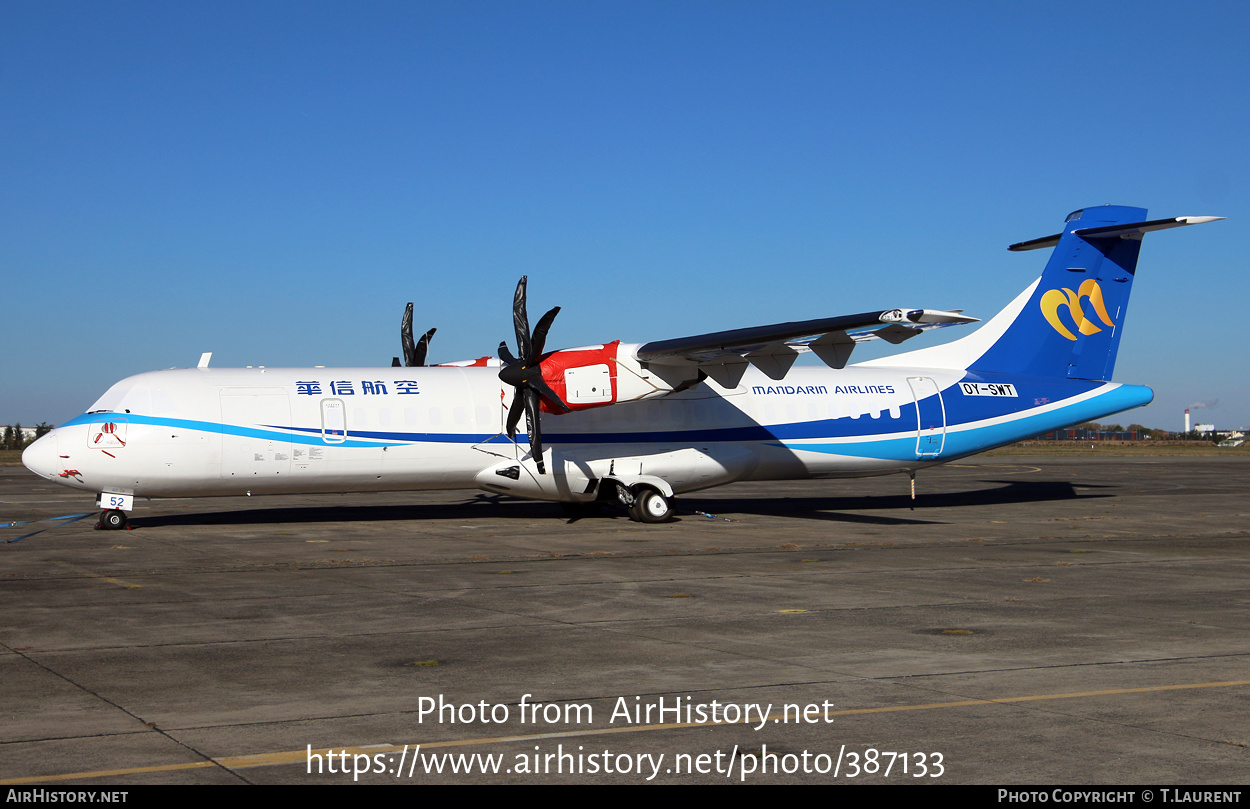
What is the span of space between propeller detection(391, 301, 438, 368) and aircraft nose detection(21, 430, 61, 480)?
917 centimetres

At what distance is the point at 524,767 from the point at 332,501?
26.2 m

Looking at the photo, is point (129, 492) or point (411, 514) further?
point (411, 514)

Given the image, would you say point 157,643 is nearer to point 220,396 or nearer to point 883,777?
point 883,777

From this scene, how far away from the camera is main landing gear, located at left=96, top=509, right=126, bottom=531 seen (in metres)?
22.6

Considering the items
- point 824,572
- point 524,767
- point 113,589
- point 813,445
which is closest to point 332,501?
point 813,445

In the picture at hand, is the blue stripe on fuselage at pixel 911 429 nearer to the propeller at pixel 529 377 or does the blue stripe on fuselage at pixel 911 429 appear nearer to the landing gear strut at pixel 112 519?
the propeller at pixel 529 377

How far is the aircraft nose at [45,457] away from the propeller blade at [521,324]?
9665mm

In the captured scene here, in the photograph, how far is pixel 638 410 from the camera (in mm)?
25422

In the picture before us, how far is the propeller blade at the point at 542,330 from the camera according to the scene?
22.8 meters

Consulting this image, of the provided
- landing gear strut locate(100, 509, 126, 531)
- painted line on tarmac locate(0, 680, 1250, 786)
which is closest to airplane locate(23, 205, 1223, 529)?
landing gear strut locate(100, 509, 126, 531)

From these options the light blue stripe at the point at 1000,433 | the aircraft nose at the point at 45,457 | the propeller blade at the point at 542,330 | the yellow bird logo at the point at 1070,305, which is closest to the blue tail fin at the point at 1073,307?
the yellow bird logo at the point at 1070,305

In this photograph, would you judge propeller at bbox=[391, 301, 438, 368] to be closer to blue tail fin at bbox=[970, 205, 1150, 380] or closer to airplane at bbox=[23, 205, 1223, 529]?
airplane at bbox=[23, 205, 1223, 529]

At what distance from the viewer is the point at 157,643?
10.8 meters

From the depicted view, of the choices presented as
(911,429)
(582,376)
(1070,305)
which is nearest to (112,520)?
(582,376)
